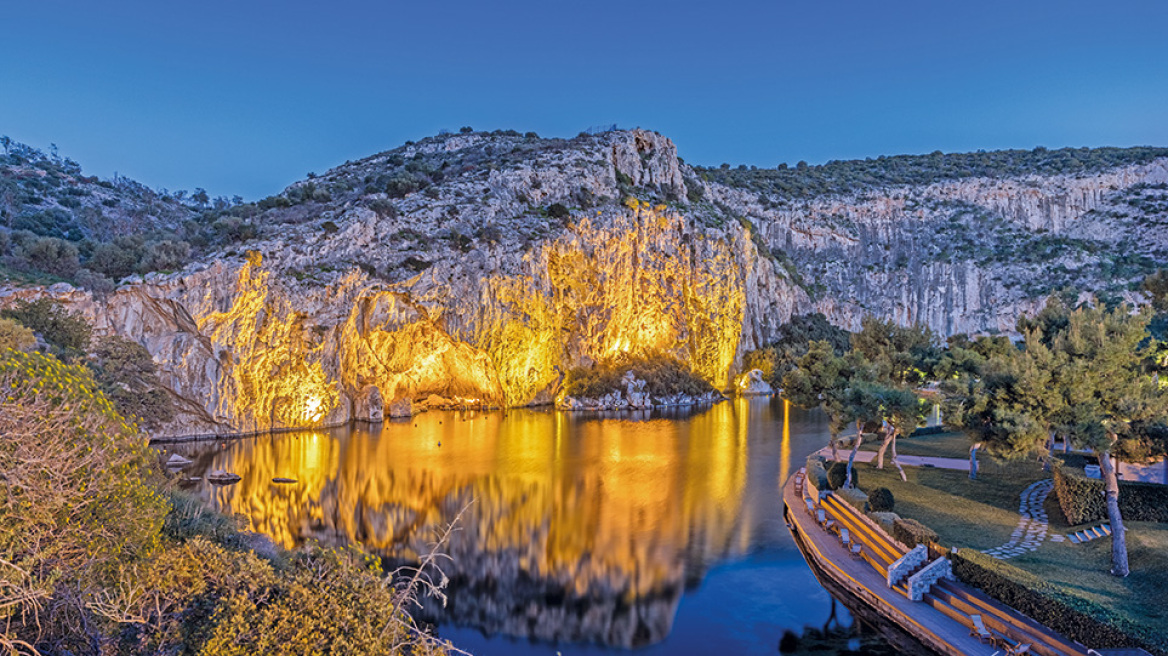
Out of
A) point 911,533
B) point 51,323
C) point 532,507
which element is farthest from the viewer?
point 51,323

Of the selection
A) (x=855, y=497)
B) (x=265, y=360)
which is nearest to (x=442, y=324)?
(x=265, y=360)

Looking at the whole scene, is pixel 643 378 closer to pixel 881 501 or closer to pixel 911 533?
pixel 881 501

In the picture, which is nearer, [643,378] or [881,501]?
[881,501]

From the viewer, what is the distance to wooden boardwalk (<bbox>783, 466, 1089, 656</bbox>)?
440 inches

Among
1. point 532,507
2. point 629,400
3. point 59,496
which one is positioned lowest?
point 532,507

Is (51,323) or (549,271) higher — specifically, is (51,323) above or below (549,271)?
below

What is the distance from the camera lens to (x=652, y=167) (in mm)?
73312

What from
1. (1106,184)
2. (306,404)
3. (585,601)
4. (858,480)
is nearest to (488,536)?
(585,601)

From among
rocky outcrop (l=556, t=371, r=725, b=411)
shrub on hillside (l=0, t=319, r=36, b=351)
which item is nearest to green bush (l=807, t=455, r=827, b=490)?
shrub on hillside (l=0, t=319, r=36, b=351)

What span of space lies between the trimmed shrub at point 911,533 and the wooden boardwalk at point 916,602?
0.24m

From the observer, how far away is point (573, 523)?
21625 millimetres

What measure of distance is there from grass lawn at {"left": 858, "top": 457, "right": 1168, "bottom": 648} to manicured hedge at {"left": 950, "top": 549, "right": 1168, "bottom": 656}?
43cm

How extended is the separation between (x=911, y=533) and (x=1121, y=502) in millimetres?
6552

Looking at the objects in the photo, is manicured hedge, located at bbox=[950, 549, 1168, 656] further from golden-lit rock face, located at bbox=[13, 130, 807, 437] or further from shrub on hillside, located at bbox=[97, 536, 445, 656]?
golden-lit rock face, located at bbox=[13, 130, 807, 437]
